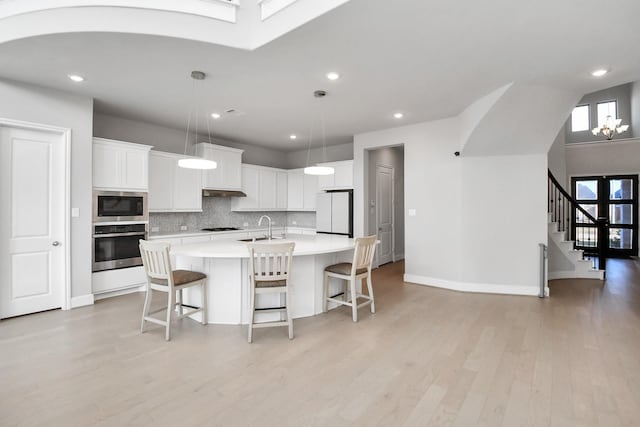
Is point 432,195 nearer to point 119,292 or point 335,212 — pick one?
point 335,212

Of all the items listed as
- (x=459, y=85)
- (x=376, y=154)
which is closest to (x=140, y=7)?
(x=459, y=85)

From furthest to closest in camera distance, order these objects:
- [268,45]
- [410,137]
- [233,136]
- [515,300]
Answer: [233,136] → [410,137] → [515,300] → [268,45]

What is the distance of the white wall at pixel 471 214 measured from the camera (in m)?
4.59

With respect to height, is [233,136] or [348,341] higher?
[233,136]

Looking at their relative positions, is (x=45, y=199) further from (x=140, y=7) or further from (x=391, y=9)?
(x=391, y=9)

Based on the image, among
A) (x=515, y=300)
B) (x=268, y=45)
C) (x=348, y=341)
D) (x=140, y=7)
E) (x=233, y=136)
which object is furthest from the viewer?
(x=233, y=136)

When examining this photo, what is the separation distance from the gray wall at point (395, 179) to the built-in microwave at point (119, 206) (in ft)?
12.9

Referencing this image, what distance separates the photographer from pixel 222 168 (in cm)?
598

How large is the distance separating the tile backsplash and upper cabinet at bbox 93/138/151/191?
2.74 feet

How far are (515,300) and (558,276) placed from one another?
2.04 meters

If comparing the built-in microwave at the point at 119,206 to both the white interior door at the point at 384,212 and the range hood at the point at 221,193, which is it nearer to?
the range hood at the point at 221,193

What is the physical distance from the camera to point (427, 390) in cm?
221

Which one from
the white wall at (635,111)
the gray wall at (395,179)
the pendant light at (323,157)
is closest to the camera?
the pendant light at (323,157)

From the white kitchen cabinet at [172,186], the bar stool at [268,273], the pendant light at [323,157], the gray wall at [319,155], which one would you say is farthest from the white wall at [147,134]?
the bar stool at [268,273]
